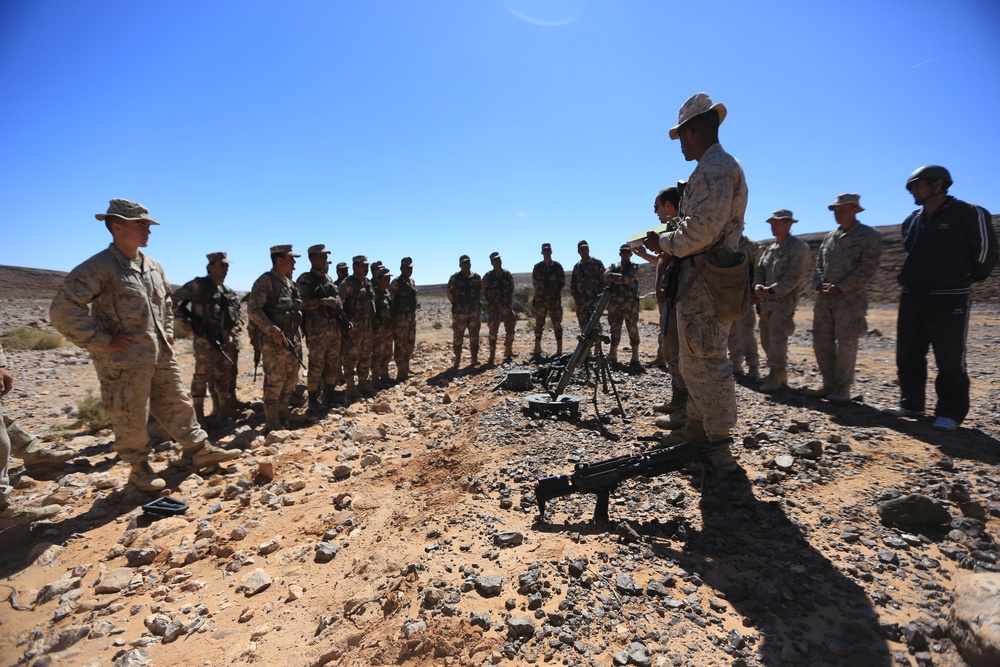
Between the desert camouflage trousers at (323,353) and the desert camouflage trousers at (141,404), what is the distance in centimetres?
239

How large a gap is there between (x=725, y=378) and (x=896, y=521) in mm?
1323

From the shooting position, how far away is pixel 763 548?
271cm

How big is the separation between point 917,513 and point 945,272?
2.98m

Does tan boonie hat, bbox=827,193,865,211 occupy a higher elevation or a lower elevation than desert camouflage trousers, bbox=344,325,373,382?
higher

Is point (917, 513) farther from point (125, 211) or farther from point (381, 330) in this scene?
point (381, 330)

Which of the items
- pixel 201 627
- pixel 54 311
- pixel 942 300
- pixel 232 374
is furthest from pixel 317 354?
pixel 942 300

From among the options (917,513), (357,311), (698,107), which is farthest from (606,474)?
(357,311)

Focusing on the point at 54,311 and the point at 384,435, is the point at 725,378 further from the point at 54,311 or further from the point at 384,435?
the point at 54,311

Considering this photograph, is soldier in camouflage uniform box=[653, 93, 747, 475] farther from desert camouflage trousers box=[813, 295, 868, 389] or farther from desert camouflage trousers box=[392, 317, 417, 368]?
desert camouflage trousers box=[392, 317, 417, 368]

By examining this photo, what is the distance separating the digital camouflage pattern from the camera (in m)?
6.15

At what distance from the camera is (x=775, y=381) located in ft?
→ 20.9

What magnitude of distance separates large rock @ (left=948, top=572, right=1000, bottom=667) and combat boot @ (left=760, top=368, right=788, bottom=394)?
15.2ft

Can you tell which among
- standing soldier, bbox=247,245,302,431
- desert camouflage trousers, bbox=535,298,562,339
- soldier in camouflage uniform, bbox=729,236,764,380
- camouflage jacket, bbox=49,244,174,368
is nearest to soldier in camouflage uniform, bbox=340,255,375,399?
standing soldier, bbox=247,245,302,431

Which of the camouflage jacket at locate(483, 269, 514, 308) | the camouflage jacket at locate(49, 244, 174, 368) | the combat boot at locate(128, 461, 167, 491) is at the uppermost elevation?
the camouflage jacket at locate(483, 269, 514, 308)
